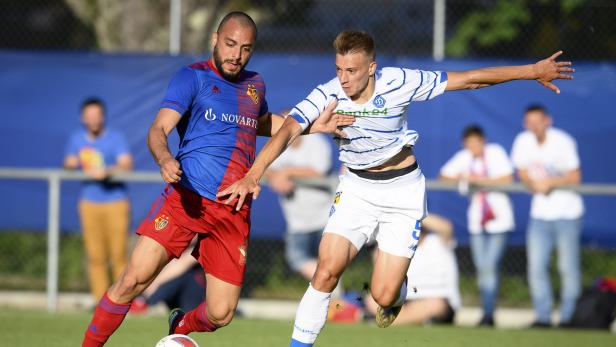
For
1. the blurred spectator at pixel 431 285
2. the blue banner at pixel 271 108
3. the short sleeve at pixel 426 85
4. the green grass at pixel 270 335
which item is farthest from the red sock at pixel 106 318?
the blue banner at pixel 271 108

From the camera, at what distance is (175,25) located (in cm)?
1304

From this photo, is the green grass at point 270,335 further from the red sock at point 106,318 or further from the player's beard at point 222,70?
the player's beard at point 222,70

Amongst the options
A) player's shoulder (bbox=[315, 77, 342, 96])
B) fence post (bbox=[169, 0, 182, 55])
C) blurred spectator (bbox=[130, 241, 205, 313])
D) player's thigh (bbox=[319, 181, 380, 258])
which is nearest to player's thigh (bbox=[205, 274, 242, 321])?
player's thigh (bbox=[319, 181, 380, 258])

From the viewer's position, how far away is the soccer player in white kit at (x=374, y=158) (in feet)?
23.5

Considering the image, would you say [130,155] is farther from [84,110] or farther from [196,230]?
[196,230]

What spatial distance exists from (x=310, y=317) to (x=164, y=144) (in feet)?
5.27

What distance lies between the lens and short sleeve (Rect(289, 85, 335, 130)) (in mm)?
6934

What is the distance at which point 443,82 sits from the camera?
290 inches

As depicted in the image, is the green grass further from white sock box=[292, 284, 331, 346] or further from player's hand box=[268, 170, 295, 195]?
white sock box=[292, 284, 331, 346]

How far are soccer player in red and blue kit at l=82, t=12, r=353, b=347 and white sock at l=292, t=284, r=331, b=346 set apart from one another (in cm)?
47

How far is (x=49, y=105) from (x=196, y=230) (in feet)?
21.8

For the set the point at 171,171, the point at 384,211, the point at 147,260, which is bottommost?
the point at 147,260

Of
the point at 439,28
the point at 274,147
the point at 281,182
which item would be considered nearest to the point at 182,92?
the point at 274,147

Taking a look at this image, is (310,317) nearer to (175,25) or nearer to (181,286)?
(181,286)
